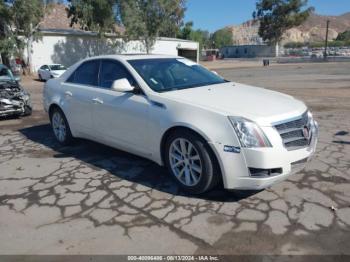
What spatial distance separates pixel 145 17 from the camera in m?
34.7

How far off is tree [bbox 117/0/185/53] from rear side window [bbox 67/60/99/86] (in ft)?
94.1

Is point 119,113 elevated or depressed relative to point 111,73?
depressed

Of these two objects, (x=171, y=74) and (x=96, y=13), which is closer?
(x=171, y=74)

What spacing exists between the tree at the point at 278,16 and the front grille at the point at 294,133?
83.0 metres

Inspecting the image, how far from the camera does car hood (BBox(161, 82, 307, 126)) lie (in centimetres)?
362

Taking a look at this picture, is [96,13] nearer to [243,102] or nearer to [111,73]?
[111,73]

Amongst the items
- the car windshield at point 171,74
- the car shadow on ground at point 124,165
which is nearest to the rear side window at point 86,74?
the car windshield at point 171,74

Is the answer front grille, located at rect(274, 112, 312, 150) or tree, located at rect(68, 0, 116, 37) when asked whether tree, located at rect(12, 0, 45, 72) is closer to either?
tree, located at rect(68, 0, 116, 37)

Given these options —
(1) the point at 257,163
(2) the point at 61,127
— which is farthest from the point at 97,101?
(1) the point at 257,163

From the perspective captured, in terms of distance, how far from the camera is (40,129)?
7.93 metres

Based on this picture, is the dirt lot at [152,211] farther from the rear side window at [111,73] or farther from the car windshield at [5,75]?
the car windshield at [5,75]

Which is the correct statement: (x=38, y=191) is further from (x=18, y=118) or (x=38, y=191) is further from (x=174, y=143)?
(x=18, y=118)

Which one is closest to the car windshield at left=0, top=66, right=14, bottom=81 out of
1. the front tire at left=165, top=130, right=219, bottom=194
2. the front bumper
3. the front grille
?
the front tire at left=165, top=130, right=219, bottom=194

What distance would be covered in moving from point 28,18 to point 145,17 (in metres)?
11.9
